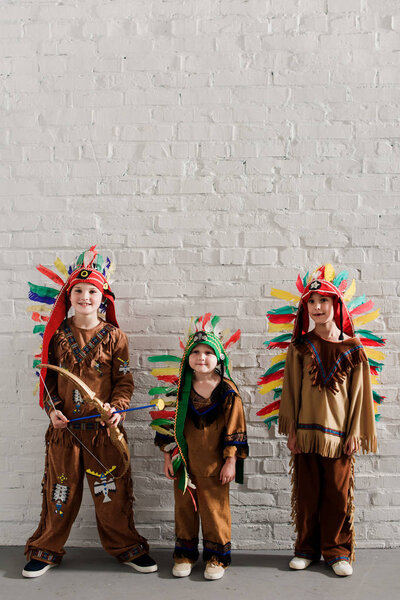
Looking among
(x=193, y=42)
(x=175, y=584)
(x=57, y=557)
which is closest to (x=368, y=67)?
Answer: (x=193, y=42)

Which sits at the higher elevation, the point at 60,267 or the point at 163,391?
the point at 60,267

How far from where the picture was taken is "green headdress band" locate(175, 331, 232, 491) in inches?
110

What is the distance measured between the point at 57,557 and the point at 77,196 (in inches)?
71.5

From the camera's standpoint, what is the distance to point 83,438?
9.32ft

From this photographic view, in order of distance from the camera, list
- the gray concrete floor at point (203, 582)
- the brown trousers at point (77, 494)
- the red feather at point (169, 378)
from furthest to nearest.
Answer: the red feather at point (169, 378) → the brown trousers at point (77, 494) → the gray concrete floor at point (203, 582)

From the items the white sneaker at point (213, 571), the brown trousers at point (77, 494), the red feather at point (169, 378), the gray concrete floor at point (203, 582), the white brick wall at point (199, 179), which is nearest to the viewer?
the gray concrete floor at point (203, 582)

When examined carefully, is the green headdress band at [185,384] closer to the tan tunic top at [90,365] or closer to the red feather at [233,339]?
the red feather at [233,339]

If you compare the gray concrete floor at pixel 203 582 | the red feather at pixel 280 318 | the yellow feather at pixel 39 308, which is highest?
the yellow feather at pixel 39 308

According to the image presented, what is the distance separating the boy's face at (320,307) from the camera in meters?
2.77

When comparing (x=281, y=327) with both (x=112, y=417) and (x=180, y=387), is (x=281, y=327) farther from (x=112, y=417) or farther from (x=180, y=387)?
(x=112, y=417)

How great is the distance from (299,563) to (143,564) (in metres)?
0.73

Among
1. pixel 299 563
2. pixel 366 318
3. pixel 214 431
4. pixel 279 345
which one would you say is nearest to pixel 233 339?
pixel 279 345

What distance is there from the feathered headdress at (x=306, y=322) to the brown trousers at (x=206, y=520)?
439mm

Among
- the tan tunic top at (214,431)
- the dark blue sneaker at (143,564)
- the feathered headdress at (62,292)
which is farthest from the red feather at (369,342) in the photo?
the dark blue sneaker at (143,564)
